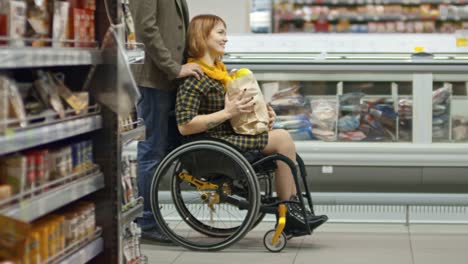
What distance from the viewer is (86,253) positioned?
2.91m

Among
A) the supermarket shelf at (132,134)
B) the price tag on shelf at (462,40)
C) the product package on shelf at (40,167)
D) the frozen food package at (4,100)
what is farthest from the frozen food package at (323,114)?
the frozen food package at (4,100)

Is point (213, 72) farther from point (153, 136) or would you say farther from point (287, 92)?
point (287, 92)

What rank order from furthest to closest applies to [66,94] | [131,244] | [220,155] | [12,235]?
[220,155]
[131,244]
[66,94]
[12,235]

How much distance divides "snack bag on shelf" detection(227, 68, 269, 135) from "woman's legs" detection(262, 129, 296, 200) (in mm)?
66

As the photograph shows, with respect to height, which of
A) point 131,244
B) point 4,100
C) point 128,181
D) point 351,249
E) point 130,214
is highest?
point 4,100

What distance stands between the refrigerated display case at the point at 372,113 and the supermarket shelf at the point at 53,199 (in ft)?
8.38

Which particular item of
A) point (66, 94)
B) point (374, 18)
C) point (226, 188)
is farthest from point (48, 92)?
point (374, 18)

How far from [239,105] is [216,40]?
0.39m

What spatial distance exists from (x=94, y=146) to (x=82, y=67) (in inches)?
10.2

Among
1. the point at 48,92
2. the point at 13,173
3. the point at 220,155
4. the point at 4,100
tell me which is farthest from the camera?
the point at 220,155

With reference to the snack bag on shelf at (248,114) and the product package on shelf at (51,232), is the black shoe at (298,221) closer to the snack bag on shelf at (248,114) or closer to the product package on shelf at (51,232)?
the snack bag on shelf at (248,114)

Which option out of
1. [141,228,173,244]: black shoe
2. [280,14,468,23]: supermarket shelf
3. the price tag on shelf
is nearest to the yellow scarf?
[141,228,173,244]: black shoe

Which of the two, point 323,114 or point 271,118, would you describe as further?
point 323,114

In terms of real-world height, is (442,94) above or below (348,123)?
above
